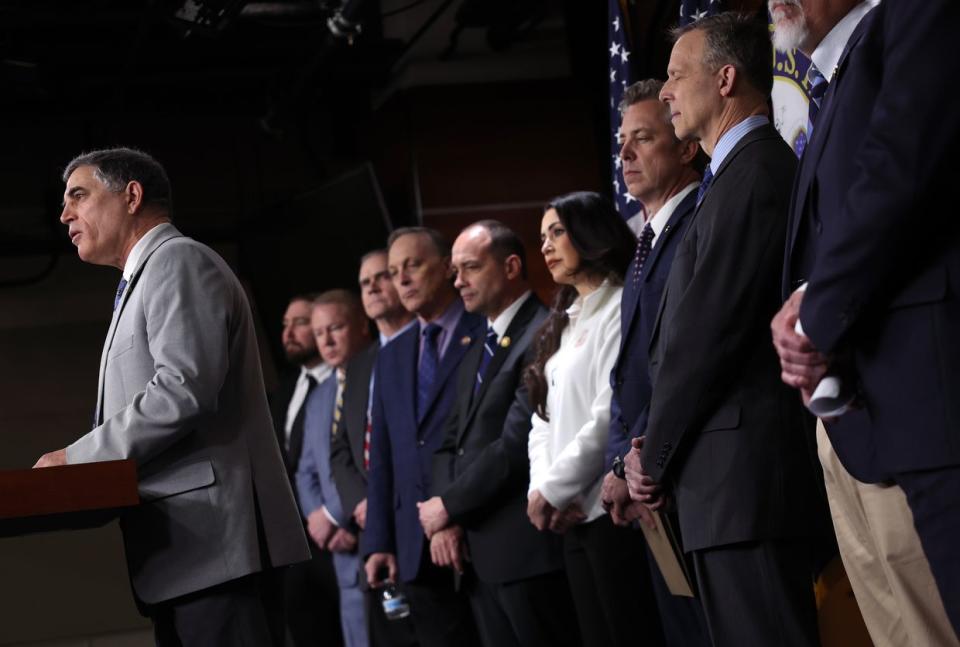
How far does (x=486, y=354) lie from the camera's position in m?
4.32

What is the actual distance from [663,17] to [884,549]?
343cm

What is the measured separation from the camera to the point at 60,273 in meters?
8.51

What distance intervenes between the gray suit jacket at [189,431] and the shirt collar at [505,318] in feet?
5.05

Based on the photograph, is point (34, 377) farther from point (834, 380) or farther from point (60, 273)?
point (834, 380)

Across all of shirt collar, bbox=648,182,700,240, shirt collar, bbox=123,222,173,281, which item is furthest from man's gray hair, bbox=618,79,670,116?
shirt collar, bbox=123,222,173,281

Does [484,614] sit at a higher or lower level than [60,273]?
lower

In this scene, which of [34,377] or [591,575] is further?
[34,377]

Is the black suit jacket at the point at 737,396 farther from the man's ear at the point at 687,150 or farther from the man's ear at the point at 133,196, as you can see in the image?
the man's ear at the point at 133,196

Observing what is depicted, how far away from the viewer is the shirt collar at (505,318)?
4.32 meters

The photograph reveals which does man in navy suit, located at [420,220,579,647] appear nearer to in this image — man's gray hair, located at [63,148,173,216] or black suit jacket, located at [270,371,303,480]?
man's gray hair, located at [63,148,173,216]

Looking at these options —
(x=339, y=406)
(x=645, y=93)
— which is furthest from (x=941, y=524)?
(x=339, y=406)

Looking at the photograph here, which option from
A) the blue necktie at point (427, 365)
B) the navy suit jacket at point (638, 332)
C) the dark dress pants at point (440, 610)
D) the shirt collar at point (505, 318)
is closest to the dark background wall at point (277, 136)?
the blue necktie at point (427, 365)

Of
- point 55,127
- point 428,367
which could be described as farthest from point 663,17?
point 55,127

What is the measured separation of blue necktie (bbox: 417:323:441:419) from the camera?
459 centimetres
